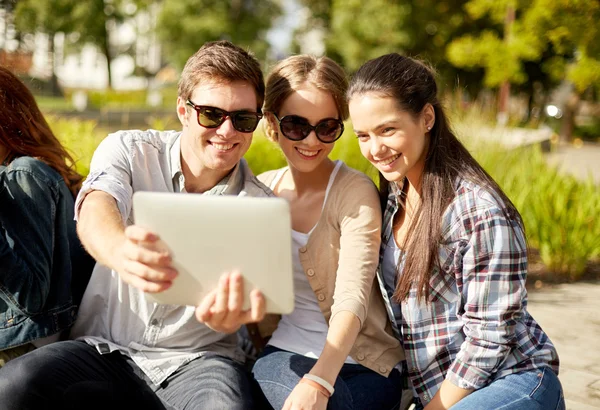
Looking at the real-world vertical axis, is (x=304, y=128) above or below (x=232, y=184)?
above

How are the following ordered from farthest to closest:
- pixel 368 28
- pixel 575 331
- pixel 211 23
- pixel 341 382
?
1. pixel 211 23
2. pixel 368 28
3. pixel 575 331
4. pixel 341 382

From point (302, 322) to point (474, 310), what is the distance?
69cm

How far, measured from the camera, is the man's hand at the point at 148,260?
172cm

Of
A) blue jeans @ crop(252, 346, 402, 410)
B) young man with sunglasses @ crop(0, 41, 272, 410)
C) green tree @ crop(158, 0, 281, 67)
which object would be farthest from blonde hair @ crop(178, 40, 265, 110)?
green tree @ crop(158, 0, 281, 67)

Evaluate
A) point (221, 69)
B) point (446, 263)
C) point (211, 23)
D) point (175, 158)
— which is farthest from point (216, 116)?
point (211, 23)

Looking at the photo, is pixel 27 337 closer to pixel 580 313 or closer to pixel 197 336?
pixel 197 336

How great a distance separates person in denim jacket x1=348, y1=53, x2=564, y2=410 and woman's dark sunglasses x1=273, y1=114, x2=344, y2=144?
0.54 feet

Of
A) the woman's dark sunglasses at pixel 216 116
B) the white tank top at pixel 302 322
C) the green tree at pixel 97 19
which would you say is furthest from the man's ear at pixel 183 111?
the green tree at pixel 97 19

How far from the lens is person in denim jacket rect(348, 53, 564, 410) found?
2.22 metres

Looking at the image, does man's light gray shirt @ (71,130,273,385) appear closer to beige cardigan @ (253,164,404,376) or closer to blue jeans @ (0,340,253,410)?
blue jeans @ (0,340,253,410)

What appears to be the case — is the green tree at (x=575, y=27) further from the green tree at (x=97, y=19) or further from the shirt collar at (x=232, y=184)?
the green tree at (x=97, y=19)

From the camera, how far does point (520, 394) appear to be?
87.4 inches

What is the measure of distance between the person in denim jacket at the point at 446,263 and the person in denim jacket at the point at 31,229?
1.22 m

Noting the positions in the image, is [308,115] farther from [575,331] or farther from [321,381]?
[575,331]
